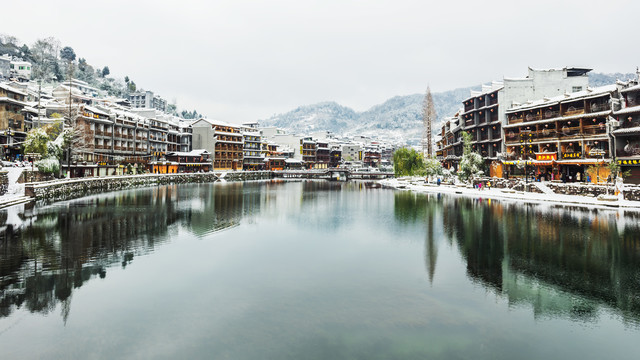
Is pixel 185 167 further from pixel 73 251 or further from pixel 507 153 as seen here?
pixel 73 251

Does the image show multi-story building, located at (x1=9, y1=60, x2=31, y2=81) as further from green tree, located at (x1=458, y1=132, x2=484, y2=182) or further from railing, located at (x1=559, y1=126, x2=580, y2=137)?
railing, located at (x1=559, y1=126, x2=580, y2=137)

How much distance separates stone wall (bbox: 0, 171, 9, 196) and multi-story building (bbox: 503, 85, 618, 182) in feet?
278

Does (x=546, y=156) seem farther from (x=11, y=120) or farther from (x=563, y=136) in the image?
(x=11, y=120)

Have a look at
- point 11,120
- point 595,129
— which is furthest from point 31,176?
point 595,129

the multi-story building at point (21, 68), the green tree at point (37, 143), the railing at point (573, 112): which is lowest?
the green tree at point (37, 143)

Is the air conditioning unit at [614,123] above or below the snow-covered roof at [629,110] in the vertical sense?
below

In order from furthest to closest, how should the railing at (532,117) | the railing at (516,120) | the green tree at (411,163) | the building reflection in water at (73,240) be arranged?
the green tree at (411,163) < the railing at (516,120) < the railing at (532,117) < the building reflection in water at (73,240)

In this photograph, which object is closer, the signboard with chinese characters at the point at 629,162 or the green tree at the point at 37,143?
the signboard with chinese characters at the point at 629,162

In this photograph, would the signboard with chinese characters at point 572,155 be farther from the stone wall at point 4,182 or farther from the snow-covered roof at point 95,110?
the snow-covered roof at point 95,110

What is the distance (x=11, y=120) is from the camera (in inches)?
2963

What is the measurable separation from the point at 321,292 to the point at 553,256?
16.2 metres

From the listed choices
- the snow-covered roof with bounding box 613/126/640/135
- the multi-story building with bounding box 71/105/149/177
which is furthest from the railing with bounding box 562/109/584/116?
the multi-story building with bounding box 71/105/149/177

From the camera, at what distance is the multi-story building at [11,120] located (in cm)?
7225

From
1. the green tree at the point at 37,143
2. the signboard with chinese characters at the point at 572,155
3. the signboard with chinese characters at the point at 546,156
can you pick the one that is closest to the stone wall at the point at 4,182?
the green tree at the point at 37,143
